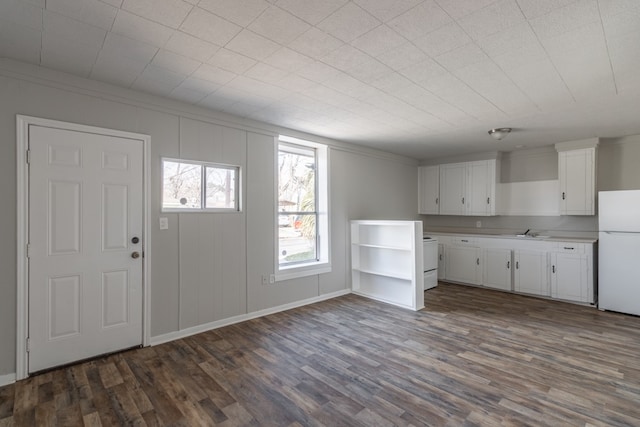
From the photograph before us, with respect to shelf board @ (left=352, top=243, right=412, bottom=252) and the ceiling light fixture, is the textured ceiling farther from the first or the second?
shelf board @ (left=352, top=243, right=412, bottom=252)

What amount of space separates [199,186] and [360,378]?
102 inches

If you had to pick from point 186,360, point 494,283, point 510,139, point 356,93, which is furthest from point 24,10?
point 494,283

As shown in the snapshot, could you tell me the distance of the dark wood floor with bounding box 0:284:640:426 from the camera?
206 centimetres

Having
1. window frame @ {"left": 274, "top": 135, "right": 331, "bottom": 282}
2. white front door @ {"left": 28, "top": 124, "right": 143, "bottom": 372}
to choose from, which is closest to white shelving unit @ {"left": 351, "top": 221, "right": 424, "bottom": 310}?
window frame @ {"left": 274, "top": 135, "right": 331, "bottom": 282}

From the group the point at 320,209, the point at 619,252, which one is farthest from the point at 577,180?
the point at 320,209

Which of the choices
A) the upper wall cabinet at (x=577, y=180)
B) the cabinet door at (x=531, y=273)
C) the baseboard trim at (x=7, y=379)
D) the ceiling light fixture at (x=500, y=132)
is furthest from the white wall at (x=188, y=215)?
the upper wall cabinet at (x=577, y=180)

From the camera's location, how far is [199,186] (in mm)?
3561

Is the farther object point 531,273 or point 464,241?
point 464,241

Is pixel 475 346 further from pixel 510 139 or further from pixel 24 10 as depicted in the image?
pixel 24 10

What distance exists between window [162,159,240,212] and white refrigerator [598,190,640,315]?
4907mm

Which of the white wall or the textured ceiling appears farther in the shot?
the white wall

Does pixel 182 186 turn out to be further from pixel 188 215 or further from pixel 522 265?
pixel 522 265

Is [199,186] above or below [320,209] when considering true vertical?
above

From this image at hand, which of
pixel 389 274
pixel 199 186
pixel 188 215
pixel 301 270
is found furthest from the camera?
pixel 389 274
